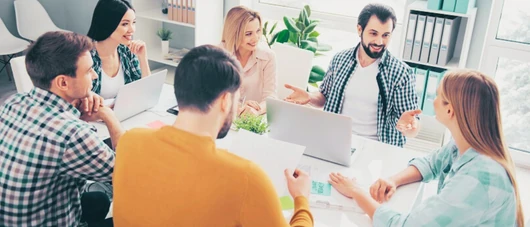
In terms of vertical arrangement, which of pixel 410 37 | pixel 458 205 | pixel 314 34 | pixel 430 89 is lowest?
pixel 430 89

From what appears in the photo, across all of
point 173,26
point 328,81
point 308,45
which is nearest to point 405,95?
point 328,81

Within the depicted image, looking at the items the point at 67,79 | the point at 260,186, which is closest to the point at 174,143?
the point at 260,186

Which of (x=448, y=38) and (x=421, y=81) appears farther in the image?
(x=421, y=81)

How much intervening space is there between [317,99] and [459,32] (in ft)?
4.04

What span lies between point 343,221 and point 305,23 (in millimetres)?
2257

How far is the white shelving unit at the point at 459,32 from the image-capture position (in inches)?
122

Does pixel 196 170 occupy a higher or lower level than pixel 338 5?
lower

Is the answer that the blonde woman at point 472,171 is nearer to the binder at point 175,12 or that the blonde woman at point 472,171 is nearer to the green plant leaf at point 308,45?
the green plant leaf at point 308,45

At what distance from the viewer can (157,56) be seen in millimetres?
4246

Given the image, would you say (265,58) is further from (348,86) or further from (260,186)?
(260,186)

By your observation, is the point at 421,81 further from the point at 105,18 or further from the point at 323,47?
the point at 105,18

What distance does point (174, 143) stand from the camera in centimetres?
125

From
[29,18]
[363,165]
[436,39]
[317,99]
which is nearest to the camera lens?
[363,165]

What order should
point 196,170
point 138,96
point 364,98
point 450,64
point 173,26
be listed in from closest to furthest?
point 196,170 → point 138,96 → point 364,98 → point 450,64 → point 173,26
